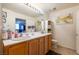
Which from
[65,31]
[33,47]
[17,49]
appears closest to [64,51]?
[65,31]

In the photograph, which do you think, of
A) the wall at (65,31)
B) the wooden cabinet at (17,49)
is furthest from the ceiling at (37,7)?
the wooden cabinet at (17,49)

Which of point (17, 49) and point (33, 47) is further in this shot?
point (33, 47)

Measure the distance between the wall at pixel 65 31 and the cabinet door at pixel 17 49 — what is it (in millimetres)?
493

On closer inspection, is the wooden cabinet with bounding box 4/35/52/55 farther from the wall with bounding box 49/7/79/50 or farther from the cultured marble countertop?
the wall with bounding box 49/7/79/50

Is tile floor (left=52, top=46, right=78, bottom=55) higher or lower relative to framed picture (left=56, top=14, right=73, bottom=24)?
lower

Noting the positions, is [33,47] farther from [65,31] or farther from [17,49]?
[65,31]

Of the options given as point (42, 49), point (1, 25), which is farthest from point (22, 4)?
point (42, 49)

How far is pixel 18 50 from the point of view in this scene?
1.08 metres

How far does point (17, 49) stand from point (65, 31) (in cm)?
70

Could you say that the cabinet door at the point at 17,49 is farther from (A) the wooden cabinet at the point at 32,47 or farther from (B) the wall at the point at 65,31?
(B) the wall at the point at 65,31

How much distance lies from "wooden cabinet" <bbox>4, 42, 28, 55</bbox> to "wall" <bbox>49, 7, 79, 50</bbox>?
464mm

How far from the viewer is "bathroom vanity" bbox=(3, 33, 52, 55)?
101cm

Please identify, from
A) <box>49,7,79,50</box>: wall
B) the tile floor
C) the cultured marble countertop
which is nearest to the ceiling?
<box>49,7,79,50</box>: wall

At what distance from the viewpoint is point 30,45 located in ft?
3.90
